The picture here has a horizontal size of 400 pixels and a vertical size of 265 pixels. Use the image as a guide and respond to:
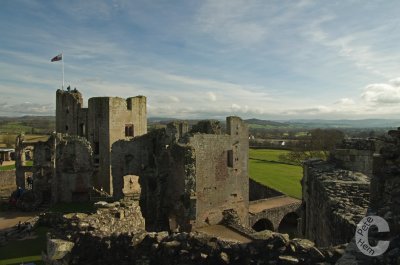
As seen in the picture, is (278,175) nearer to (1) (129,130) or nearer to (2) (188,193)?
(1) (129,130)

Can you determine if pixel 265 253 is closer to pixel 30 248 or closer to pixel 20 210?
pixel 30 248

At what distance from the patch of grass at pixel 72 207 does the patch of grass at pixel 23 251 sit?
19.1ft

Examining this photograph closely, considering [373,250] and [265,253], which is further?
[265,253]

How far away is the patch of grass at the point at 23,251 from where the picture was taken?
17.4m

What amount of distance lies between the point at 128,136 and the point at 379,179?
29775 mm

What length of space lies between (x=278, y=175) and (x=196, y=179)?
28.7 meters

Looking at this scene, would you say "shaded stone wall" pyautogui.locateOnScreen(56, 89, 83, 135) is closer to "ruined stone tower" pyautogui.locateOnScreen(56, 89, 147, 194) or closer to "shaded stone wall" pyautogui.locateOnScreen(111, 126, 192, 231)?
"ruined stone tower" pyautogui.locateOnScreen(56, 89, 147, 194)

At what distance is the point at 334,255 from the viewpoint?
217 inches

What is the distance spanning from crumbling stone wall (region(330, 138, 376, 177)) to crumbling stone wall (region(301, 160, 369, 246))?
2.88 ft

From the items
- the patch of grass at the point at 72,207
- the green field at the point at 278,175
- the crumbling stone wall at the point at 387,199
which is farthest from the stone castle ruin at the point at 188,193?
the green field at the point at 278,175

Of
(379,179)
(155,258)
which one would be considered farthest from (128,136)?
(379,179)

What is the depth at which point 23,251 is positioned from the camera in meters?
18.8

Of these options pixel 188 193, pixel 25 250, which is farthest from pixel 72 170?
pixel 188 193

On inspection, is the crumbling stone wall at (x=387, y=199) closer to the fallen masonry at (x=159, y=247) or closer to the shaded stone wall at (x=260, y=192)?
the fallen masonry at (x=159, y=247)
